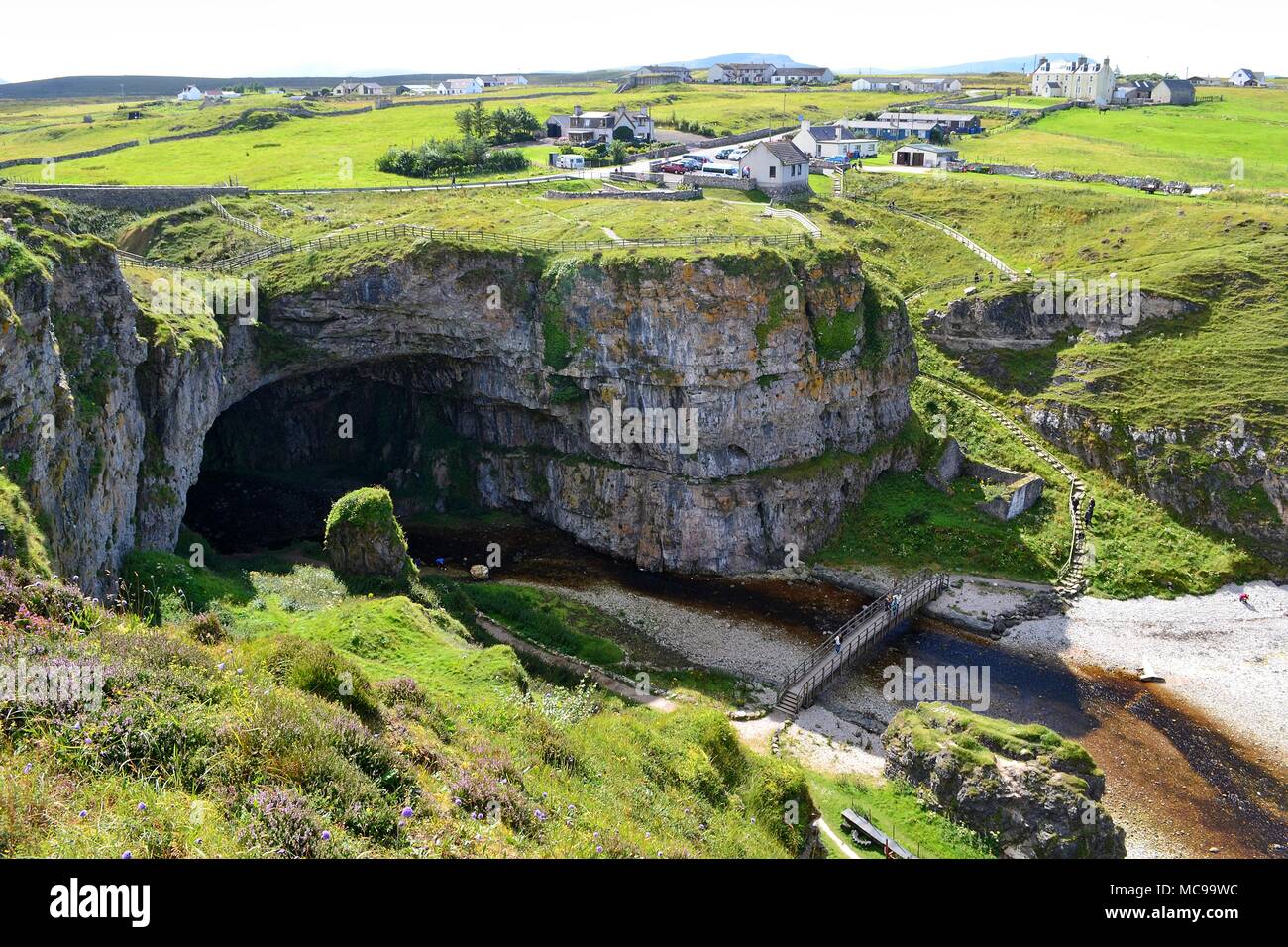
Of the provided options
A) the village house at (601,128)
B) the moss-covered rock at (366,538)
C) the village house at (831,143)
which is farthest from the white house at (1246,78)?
the moss-covered rock at (366,538)

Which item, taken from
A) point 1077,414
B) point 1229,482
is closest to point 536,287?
point 1077,414

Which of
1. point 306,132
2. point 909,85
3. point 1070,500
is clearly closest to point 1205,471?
point 1070,500

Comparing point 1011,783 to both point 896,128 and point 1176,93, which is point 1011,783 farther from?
point 1176,93

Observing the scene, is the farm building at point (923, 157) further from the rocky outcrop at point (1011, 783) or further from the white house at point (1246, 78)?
the white house at point (1246, 78)

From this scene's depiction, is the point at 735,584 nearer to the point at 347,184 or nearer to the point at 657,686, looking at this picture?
the point at 657,686

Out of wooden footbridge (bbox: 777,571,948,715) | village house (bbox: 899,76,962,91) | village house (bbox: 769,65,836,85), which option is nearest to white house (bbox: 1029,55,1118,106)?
village house (bbox: 899,76,962,91)

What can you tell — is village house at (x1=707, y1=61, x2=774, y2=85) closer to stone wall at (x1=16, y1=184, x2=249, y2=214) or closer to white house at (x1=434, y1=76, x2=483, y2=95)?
white house at (x1=434, y1=76, x2=483, y2=95)
